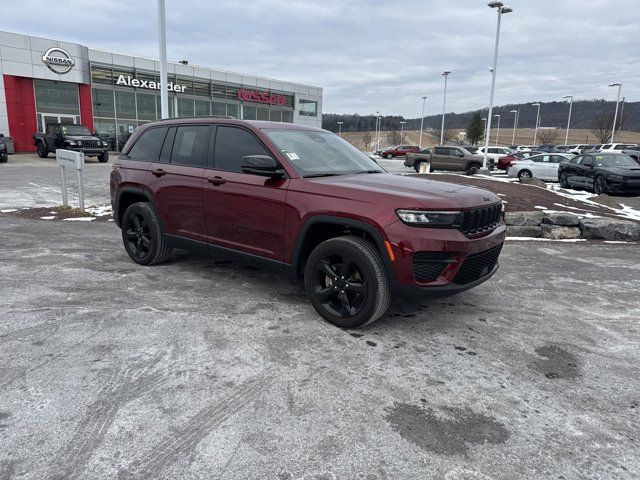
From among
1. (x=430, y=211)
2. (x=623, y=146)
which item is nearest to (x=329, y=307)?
(x=430, y=211)

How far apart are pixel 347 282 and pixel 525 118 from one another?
520ft

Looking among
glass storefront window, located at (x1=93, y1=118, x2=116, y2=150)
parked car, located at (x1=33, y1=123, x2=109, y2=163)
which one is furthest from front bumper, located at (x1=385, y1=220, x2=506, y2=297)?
Result: glass storefront window, located at (x1=93, y1=118, x2=116, y2=150)

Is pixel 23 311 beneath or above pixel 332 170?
beneath

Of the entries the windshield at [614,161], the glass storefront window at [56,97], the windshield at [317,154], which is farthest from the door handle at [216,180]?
the glass storefront window at [56,97]

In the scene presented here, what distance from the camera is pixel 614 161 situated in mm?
16375

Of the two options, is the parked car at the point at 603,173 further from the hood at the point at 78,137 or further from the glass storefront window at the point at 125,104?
the glass storefront window at the point at 125,104

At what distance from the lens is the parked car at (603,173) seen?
15.2 meters

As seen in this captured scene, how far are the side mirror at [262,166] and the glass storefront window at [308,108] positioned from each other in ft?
152

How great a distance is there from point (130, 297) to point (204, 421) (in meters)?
2.40

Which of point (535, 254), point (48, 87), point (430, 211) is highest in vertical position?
point (48, 87)

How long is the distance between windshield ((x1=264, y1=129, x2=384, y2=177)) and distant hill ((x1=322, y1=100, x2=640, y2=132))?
321ft

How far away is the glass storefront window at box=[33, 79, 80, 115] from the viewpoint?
3091 centimetres

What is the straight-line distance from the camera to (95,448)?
2.39 meters

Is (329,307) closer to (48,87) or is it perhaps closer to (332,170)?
(332,170)
